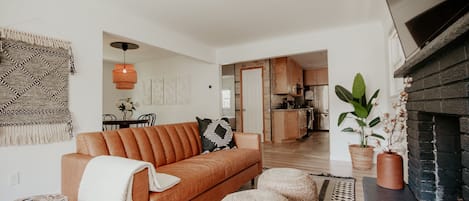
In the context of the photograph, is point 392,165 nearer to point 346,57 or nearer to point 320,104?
point 346,57

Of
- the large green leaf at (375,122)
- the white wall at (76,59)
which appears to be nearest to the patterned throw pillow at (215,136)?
the white wall at (76,59)

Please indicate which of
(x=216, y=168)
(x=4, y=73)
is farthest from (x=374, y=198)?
(x=4, y=73)

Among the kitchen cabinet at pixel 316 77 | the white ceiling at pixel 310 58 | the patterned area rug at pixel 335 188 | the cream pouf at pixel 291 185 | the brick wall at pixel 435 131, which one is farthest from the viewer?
the kitchen cabinet at pixel 316 77

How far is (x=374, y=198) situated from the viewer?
68.6 inches

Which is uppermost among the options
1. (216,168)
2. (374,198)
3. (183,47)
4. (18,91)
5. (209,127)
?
(183,47)

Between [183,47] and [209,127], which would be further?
[183,47]

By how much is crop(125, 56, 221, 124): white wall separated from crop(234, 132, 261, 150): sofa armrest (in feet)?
8.07

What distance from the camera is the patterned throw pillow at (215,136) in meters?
2.84

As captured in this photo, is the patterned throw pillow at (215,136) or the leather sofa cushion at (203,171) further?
the patterned throw pillow at (215,136)

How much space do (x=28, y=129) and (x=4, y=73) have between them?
0.54m

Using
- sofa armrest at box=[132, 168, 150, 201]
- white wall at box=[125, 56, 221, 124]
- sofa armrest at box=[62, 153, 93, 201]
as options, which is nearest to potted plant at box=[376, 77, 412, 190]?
sofa armrest at box=[132, 168, 150, 201]

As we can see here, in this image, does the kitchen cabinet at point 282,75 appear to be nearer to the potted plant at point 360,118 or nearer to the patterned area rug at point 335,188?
the potted plant at point 360,118

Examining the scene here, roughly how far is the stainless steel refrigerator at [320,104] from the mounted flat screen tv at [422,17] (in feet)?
22.5

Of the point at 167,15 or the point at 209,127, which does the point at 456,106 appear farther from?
the point at 167,15
